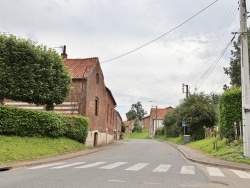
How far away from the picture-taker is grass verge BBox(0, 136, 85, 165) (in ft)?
54.6

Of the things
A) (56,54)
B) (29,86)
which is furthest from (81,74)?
(29,86)

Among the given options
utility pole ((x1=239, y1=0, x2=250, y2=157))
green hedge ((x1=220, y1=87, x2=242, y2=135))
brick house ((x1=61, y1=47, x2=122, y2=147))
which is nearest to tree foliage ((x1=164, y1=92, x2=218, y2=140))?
brick house ((x1=61, y1=47, x2=122, y2=147))

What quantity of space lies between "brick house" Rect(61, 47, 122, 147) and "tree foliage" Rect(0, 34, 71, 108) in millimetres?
3358

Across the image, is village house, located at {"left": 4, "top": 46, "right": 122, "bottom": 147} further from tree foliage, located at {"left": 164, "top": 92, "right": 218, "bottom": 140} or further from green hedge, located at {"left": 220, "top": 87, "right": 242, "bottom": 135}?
green hedge, located at {"left": 220, "top": 87, "right": 242, "bottom": 135}

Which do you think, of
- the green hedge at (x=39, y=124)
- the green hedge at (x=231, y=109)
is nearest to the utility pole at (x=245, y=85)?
the green hedge at (x=231, y=109)

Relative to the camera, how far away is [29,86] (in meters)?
22.6

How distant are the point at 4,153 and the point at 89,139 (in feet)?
46.4

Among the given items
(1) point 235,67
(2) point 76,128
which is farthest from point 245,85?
(1) point 235,67

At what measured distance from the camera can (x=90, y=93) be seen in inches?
1232

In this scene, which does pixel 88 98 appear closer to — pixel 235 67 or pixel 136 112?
pixel 235 67

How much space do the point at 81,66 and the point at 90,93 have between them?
3230 millimetres

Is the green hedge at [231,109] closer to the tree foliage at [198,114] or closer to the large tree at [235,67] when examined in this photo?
the tree foliage at [198,114]

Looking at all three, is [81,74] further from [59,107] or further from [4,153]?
[4,153]

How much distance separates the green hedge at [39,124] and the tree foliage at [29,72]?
173 centimetres
